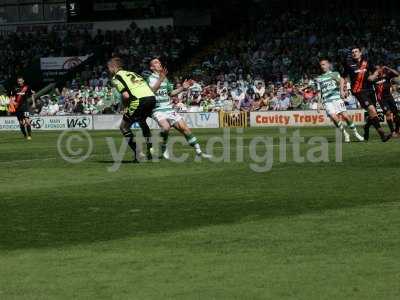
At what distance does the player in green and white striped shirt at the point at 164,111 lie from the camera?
22.9 m

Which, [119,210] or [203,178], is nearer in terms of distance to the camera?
[119,210]

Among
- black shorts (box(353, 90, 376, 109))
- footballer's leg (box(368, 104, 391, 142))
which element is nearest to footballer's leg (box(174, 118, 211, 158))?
footballer's leg (box(368, 104, 391, 142))

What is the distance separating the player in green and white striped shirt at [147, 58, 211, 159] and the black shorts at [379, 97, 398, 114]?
22.2 ft

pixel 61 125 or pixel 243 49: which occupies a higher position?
pixel 243 49

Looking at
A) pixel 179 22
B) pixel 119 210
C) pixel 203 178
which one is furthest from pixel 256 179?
pixel 179 22

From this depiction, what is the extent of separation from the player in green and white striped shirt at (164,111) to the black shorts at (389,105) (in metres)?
6.76

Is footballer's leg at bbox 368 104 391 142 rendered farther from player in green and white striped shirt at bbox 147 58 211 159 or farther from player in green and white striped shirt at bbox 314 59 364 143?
player in green and white striped shirt at bbox 147 58 211 159

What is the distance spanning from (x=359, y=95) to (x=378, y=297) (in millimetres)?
19490

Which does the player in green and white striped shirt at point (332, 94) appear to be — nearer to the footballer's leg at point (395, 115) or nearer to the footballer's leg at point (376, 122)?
the footballer's leg at point (376, 122)

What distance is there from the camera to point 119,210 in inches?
556

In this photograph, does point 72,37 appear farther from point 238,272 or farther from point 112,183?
point 238,272

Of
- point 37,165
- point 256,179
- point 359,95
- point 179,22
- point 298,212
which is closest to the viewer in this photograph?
point 298,212

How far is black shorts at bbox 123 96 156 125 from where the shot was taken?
22203 millimetres

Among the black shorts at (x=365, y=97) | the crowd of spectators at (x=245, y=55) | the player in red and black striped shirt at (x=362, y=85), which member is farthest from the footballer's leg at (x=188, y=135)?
the crowd of spectators at (x=245, y=55)
